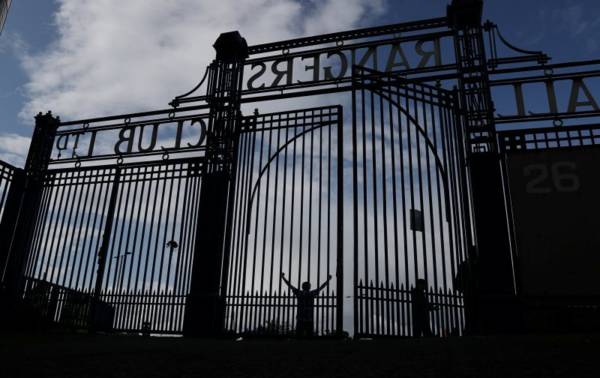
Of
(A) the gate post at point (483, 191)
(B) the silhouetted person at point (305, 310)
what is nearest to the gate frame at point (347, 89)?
(A) the gate post at point (483, 191)

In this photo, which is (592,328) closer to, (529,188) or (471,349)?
(529,188)

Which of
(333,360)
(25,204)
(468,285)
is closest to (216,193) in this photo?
(468,285)

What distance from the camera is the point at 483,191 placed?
275 inches

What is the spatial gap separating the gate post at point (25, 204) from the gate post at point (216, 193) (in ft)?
12.3

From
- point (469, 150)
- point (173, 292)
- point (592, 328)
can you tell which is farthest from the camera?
point (173, 292)

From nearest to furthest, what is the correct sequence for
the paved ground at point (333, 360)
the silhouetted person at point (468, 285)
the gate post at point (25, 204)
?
the paved ground at point (333, 360) < the silhouetted person at point (468, 285) < the gate post at point (25, 204)

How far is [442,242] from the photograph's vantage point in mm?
6652

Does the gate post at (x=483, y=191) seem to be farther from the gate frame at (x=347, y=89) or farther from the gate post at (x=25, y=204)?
the gate post at (x=25, y=204)

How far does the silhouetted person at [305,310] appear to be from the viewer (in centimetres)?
669

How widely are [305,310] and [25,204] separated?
6.44m

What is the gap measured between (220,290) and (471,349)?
4.37 meters

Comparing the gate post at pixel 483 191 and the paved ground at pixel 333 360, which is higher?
the gate post at pixel 483 191

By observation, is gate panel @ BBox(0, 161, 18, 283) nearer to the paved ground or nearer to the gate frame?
the gate frame

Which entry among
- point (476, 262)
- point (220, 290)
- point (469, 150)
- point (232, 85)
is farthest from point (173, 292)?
point (469, 150)
